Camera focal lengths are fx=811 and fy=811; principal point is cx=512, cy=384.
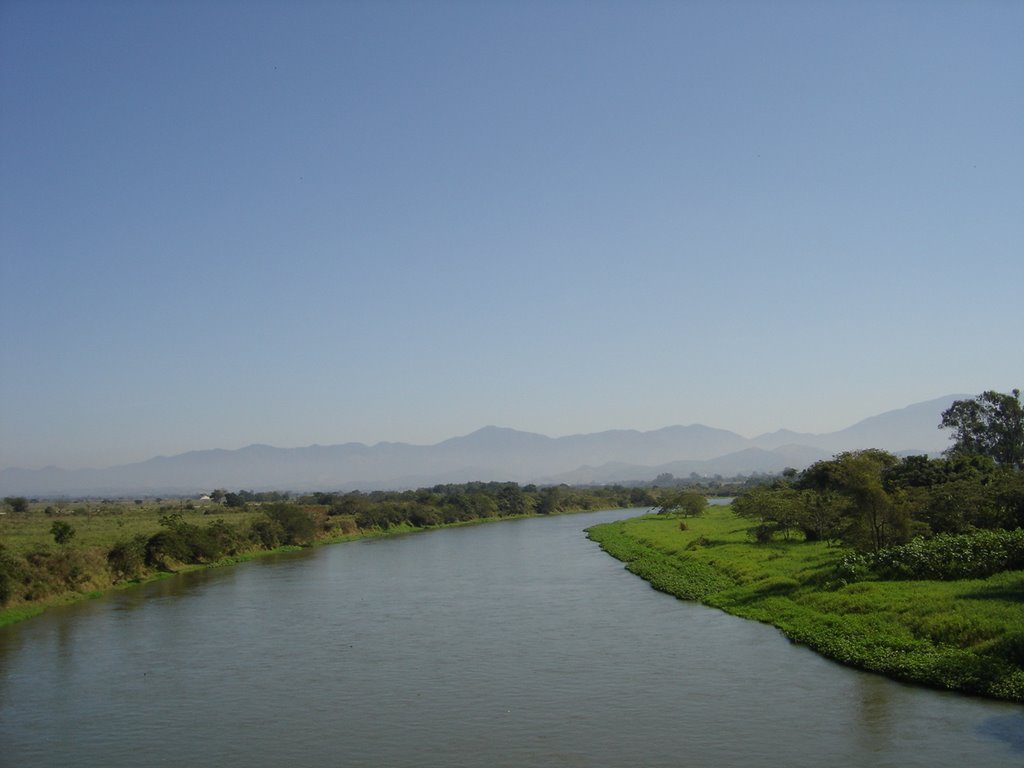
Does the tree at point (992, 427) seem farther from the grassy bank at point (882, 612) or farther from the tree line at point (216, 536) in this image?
the tree line at point (216, 536)

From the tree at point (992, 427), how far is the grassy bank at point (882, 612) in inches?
1889

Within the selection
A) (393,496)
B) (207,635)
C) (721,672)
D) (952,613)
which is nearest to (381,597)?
(207,635)

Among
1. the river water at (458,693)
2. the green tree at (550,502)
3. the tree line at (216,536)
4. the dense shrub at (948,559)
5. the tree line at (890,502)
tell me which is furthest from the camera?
the green tree at (550,502)

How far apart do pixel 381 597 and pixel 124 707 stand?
760 inches

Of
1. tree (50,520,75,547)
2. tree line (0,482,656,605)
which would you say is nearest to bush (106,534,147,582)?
tree line (0,482,656,605)

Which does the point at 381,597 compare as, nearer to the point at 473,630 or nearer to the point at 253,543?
the point at 473,630

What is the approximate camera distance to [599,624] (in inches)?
1221

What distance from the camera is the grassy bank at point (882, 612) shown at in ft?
66.1

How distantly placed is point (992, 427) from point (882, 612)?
67742 millimetres

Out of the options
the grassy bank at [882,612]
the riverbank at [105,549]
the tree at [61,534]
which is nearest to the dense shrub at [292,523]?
the riverbank at [105,549]

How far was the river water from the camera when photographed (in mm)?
17250

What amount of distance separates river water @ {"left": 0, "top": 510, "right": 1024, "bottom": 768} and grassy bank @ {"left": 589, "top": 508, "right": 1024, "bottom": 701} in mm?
793

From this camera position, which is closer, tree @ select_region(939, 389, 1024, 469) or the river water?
the river water

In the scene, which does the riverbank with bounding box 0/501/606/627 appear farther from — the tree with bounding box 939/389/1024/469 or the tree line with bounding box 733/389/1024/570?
the tree with bounding box 939/389/1024/469
